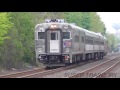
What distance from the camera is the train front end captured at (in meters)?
25.7

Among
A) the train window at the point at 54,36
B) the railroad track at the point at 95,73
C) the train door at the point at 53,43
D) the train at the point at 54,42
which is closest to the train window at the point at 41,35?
the train at the point at 54,42

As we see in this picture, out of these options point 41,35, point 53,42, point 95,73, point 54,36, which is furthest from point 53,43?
point 95,73

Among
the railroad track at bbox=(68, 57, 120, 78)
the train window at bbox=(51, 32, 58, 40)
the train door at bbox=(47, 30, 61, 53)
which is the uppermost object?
the train window at bbox=(51, 32, 58, 40)

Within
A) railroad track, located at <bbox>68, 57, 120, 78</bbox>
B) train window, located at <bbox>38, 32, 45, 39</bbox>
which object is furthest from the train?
railroad track, located at <bbox>68, 57, 120, 78</bbox>

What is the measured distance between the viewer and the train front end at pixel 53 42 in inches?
1011

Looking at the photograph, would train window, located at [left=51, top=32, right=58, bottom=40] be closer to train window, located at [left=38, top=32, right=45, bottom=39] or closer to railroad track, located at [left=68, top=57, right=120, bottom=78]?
train window, located at [left=38, top=32, right=45, bottom=39]

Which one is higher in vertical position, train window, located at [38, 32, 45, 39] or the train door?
train window, located at [38, 32, 45, 39]

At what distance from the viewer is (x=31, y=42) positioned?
1378 inches
